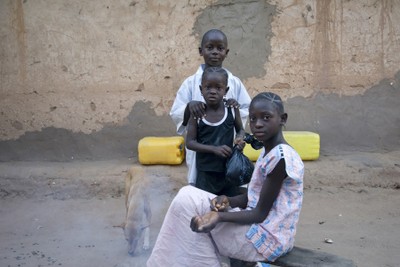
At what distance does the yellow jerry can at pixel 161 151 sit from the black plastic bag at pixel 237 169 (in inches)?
96.3

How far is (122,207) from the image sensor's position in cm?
494

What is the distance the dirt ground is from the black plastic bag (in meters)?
1.16

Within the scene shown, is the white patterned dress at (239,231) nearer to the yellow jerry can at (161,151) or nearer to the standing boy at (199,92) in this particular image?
the standing boy at (199,92)

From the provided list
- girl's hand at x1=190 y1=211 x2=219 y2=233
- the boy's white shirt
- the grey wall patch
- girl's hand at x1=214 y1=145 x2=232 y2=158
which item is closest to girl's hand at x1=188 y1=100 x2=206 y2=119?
girl's hand at x1=214 y1=145 x2=232 y2=158

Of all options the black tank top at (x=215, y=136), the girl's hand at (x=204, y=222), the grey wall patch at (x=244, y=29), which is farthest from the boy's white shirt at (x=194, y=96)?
the grey wall patch at (x=244, y=29)

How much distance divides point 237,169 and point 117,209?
2.44 m

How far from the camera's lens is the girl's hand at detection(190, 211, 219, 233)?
2260 millimetres

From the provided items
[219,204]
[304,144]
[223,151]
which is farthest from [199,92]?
[304,144]

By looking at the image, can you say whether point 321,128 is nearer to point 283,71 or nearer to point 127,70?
point 283,71

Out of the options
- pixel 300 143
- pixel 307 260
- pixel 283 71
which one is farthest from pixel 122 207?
pixel 307 260

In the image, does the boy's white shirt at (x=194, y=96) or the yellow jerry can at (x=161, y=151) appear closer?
the boy's white shirt at (x=194, y=96)

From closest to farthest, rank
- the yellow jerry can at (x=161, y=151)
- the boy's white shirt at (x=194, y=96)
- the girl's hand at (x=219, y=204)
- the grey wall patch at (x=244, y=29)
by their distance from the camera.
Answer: the girl's hand at (x=219, y=204) < the boy's white shirt at (x=194, y=96) < the yellow jerry can at (x=161, y=151) < the grey wall patch at (x=244, y=29)

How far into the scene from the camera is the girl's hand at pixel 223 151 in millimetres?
2826

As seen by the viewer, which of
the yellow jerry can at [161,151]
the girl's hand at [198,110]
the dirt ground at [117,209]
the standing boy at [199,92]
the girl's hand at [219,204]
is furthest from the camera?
the yellow jerry can at [161,151]
